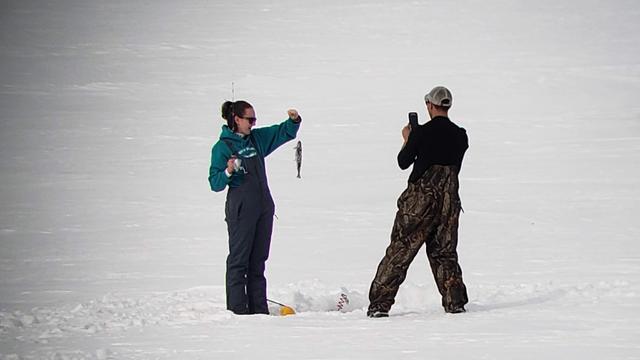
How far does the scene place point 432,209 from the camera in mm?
7051

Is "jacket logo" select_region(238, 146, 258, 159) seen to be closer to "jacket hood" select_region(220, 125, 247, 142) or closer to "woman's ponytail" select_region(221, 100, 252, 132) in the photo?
"jacket hood" select_region(220, 125, 247, 142)

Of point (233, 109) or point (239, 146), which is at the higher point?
point (233, 109)

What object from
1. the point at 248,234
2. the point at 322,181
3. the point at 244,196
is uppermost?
the point at 244,196

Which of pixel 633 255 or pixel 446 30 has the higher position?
pixel 446 30

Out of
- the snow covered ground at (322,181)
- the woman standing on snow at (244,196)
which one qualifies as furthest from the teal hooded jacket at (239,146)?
the snow covered ground at (322,181)

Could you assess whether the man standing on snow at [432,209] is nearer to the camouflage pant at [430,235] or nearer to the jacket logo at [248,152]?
the camouflage pant at [430,235]

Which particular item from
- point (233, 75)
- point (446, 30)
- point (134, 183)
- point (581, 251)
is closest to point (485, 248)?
point (581, 251)

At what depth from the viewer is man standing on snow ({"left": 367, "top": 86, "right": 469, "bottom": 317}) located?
6.99 meters

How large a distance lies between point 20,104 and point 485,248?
912 inches

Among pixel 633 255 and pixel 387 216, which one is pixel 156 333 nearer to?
pixel 633 255

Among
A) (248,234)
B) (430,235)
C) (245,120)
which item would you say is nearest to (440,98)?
(430,235)

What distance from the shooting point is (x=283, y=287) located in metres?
9.01

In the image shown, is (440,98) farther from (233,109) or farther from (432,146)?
(233,109)

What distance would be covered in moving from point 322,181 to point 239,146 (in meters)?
12.1
